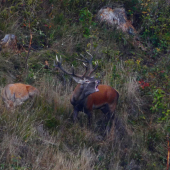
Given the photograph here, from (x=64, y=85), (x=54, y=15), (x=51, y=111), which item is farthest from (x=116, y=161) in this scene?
(x=54, y=15)

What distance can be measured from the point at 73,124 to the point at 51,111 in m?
0.55

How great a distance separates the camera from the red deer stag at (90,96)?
6672mm

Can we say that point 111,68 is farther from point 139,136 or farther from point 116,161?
point 116,161

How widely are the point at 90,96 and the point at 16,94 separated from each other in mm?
1578

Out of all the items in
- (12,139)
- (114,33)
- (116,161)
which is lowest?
(116,161)

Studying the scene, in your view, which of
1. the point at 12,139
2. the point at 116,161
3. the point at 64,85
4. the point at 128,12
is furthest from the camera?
the point at 128,12

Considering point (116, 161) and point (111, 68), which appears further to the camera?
point (111, 68)

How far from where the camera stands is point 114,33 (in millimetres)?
9875

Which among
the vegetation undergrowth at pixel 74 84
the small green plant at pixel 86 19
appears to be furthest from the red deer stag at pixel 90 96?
the small green plant at pixel 86 19

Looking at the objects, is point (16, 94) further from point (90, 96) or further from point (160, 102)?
point (160, 102)

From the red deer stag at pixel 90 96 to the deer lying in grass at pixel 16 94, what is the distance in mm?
849

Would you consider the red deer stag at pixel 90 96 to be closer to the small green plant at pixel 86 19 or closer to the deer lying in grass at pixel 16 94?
the deer lying in grass at pixel 16 94

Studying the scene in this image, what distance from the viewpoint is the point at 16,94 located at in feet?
22.2

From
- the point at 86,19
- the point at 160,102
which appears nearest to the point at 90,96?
the point at 160,102
